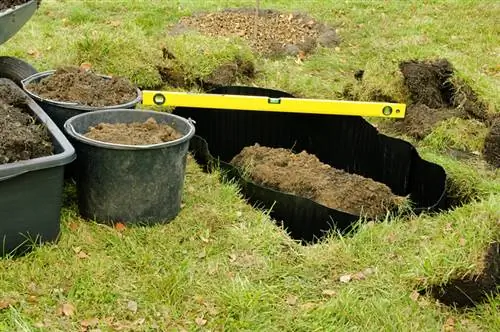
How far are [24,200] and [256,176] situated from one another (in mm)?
1977

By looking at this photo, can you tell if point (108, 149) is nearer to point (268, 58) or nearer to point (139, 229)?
point (139, 229)

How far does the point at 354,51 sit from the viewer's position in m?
8.34

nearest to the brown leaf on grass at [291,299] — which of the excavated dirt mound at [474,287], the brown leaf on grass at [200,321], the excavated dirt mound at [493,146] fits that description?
the brown leaf on grass at [200,321]

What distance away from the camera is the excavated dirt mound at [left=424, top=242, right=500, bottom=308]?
11.6 ft

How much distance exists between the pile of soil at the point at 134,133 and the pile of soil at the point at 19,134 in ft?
1.14

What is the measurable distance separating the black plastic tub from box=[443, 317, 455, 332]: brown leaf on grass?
2.25m

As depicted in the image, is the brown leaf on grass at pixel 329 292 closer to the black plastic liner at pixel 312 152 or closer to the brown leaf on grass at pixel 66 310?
the black plastic liner at pixel 312 152

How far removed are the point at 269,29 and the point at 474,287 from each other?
18.9 feet

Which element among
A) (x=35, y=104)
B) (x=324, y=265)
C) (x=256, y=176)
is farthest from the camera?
(x=256, y=176)

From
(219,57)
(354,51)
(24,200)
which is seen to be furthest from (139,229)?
(354,51)

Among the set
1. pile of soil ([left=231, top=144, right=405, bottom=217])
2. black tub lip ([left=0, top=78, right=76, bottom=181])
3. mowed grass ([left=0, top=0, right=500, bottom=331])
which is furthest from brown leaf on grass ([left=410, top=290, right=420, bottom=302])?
black tub lip ([left=0, top=78, right=76, bottom=181])

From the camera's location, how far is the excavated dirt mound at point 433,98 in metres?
5.88

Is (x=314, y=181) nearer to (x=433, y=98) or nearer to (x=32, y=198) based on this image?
(x=433, y=98)

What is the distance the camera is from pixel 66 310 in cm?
335
